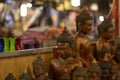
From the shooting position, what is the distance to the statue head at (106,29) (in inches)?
60.8

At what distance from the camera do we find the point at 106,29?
1.54 metres

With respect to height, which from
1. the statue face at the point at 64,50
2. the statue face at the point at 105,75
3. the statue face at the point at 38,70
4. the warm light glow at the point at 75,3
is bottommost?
the statue face at the point at 105,75

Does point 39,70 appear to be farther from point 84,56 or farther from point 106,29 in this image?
point 106,29

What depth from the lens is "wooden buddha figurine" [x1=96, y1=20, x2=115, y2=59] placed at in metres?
1.55

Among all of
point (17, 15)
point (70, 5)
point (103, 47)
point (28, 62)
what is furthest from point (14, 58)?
point (70, 5)

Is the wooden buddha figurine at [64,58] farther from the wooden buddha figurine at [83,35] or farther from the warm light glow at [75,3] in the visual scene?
the warm light glow at [75,3]

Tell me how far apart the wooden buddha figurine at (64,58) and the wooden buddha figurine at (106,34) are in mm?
240

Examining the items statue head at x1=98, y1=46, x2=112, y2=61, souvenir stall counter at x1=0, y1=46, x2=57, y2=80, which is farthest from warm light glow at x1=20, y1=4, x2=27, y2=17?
statue head at x1=98, y1=46, x2=112, y2=61

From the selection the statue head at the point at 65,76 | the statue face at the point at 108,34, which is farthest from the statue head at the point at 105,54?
the statue head at the point at 65,76

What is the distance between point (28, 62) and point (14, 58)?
9 cm

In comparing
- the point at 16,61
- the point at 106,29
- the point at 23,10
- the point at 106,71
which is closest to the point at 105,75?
the point at 106,71

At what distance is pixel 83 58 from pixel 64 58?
0.16 metres

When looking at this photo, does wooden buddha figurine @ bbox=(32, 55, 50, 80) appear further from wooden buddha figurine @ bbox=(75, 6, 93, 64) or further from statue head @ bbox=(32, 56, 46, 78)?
wooden buddha figurine @ bbox=(75, 6, 93, 64)

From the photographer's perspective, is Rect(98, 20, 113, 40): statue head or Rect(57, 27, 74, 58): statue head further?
Rect(98, 20, 113, 40): statue head
